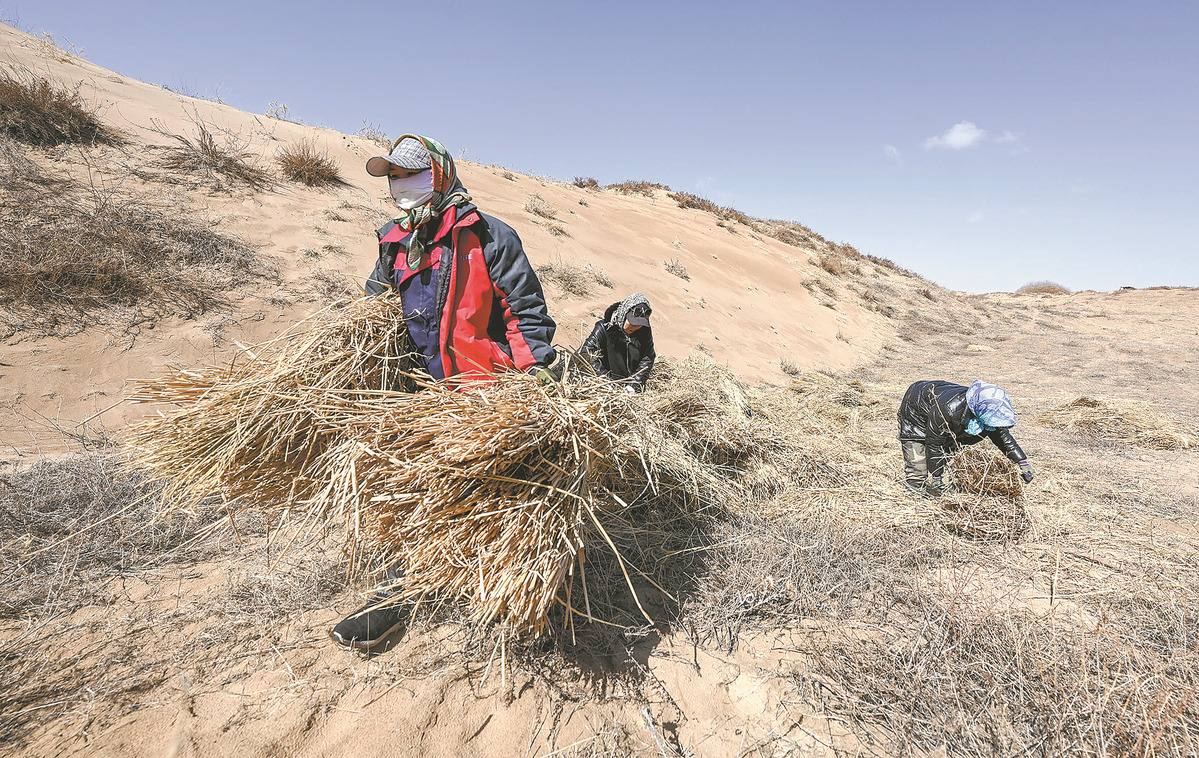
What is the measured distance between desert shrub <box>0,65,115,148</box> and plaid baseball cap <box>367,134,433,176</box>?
6385 millimetres

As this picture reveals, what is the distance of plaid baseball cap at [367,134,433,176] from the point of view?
166cm

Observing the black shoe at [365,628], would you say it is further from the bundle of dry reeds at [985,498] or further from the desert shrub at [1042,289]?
the desert shrub at [1042,289]

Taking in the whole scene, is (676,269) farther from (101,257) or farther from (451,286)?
(451,286)

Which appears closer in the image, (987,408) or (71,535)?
(71,535)

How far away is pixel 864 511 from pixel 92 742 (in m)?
3.24

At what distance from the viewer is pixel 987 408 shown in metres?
2.87

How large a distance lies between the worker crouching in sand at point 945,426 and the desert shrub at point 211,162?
7.71 m

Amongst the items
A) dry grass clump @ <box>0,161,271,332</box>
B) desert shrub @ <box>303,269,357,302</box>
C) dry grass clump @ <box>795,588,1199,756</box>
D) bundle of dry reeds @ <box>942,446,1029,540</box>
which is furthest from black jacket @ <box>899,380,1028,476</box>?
dry grass clump @ <box>0,161,271,332</box>

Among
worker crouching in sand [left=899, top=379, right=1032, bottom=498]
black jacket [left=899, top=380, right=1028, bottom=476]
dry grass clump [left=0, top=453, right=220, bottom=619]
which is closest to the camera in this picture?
dry grass clump [left=0, top=453, right=220, bottom=619]

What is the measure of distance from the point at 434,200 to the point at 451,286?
1.14 ft

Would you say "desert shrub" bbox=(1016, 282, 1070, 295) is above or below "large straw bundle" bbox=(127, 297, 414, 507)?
above

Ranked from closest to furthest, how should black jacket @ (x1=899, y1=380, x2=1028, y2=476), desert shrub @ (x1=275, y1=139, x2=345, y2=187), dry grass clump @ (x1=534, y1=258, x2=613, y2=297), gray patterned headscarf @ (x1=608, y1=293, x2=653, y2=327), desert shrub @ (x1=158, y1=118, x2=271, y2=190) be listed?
1. black jacket @ (x1=899, y1=380, x2=1028, y2=476)
2. gray patterned headscarf @ (x1=608, y1=293, x2=653, y2=327)
3. desert shrub @ (x1=158, y1=118, x2=271, y2=190)
4. desert shrub @ (x1=275, y1=139, x2=345, y2=187)
5. dry grass clump @ (x1=534, y1=258, x2=613, y2=297)

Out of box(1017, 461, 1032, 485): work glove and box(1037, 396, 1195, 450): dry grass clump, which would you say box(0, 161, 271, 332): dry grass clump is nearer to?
box(1017, 461, 1032, 485): work glove

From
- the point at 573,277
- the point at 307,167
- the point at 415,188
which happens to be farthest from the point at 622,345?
the point at 307,167
